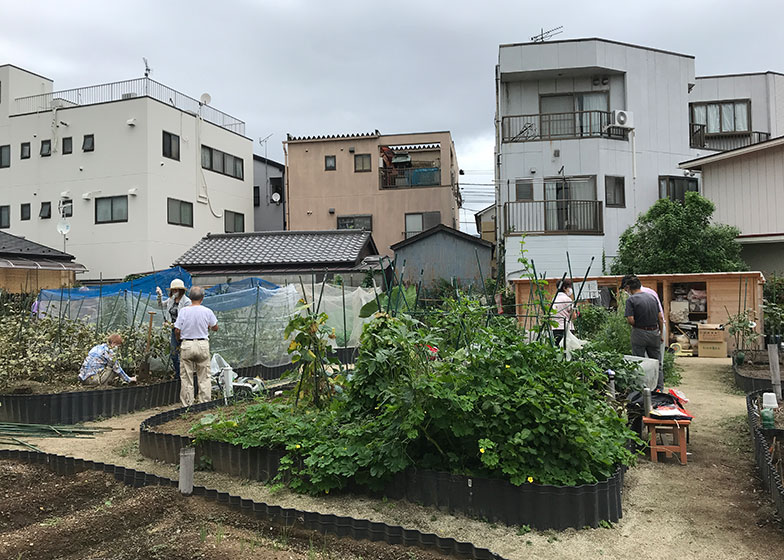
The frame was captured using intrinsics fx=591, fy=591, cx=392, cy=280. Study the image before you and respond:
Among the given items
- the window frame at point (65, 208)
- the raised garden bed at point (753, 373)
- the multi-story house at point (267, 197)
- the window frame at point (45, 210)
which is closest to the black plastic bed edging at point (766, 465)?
the raised garden bed at point (753, 373)

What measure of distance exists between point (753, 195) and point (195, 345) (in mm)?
16187

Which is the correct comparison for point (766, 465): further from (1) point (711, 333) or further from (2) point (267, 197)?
(2) point (267, 197)

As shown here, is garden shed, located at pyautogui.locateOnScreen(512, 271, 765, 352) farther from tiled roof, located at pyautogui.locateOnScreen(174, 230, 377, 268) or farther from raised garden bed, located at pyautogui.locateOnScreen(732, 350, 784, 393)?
tiled roof, located at pyautogui.locateOnScreen(174, 230, 377, 268)

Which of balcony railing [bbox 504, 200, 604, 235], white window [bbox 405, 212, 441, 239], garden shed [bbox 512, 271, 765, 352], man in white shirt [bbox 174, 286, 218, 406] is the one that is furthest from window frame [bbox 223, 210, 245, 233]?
man in white shirt [bbox 174, 286, 218, 406]

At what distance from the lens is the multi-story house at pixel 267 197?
2880 centimetres

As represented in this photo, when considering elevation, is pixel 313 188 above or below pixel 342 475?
above

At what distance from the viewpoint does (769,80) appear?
2058 centimetres

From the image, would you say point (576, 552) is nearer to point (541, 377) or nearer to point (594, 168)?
point (541, 377)

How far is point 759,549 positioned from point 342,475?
2679mm

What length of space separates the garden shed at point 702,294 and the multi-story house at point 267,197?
1672cm

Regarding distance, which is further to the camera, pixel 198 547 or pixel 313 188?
pixel 313 188

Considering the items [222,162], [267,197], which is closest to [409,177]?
[267,197]

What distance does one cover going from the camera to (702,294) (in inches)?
535

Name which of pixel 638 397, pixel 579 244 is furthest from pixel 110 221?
pixel 638 397
